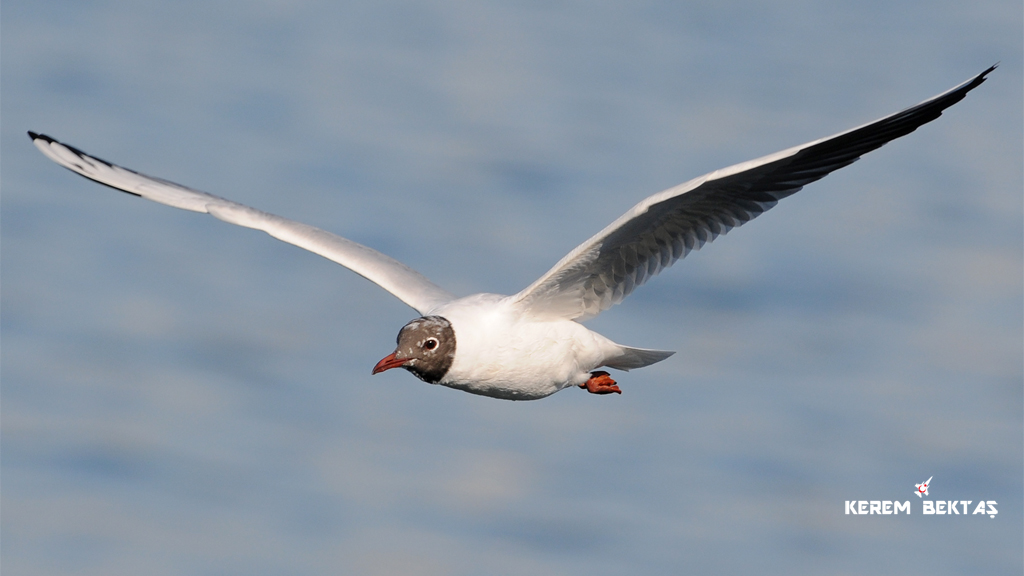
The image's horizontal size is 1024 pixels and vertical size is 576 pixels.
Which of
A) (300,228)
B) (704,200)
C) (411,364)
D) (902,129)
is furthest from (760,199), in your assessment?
(300,228)

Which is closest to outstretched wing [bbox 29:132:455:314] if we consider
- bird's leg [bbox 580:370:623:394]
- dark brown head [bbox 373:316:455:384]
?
bird's leg [bbox 580:370:623:394]

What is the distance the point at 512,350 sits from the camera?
954 cm

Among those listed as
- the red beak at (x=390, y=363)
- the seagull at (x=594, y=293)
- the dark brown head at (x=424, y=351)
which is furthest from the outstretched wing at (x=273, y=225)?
the red beak at (x=390, y=363)

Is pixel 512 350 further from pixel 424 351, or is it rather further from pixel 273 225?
pixel 273 225

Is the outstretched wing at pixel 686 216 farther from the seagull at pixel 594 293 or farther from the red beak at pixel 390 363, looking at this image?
the red beak at pixel 390 363

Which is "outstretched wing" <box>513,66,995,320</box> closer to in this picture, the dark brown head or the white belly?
the white belly

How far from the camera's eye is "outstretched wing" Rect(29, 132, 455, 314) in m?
11.3

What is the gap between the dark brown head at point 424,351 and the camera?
924 centimetres

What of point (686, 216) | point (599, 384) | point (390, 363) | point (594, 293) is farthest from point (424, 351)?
point (686, 216)

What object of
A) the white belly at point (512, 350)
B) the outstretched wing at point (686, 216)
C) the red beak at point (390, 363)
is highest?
the outstretched wing at point (686, 216)

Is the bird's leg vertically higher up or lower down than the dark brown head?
higher up

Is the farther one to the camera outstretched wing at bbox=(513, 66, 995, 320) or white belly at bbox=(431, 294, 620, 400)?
white belly at bbox=(431, 294, 620, 400)

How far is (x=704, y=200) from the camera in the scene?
9281mm

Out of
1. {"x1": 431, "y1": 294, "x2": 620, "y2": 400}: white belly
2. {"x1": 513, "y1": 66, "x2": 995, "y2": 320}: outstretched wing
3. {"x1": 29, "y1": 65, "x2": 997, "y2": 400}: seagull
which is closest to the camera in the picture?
{"x1": 513, "y1": 66, "x2": 995, "y2": 320}: outstretched wing
